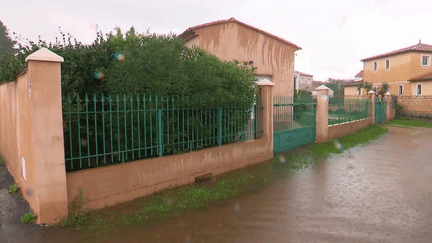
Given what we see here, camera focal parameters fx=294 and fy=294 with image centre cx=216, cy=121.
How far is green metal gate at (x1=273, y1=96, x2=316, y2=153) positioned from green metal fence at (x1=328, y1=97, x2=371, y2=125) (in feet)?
4.77

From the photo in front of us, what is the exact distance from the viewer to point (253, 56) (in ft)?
46.5

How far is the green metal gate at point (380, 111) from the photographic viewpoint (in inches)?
719

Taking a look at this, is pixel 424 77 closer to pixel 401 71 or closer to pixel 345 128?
pixel 401 71

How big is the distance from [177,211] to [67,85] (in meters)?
2.97

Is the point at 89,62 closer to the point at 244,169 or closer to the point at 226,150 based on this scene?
the point at 226,150

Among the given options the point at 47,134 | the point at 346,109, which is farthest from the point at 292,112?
the point at 47,134

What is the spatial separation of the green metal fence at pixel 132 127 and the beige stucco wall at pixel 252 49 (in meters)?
7.31

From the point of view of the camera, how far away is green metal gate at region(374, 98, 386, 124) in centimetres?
1827

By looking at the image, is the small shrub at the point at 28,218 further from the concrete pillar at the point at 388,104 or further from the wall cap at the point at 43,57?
the concrete pillar at the point at 388,104

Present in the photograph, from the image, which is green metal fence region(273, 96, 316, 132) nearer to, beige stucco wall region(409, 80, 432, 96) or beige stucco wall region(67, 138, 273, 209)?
beige stucco wall region(67, 138, 273, 209)

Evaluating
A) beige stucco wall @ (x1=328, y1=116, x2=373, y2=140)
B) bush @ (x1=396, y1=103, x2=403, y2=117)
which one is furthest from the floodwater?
bush @ (x1=396, y1=103, x2=403, y2=117)

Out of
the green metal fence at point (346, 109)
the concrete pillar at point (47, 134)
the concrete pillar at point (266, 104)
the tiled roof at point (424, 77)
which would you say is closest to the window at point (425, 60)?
the tiled roof at point (424, 77)

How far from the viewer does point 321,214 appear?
4641 millimetres

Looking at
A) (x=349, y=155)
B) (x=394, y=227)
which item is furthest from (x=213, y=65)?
(x=349, y=155)
